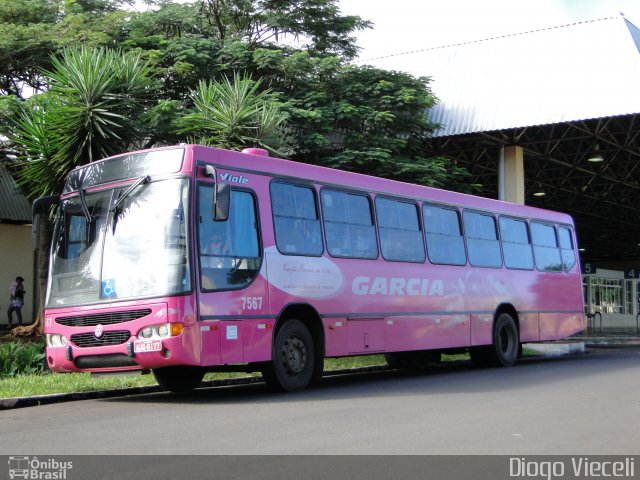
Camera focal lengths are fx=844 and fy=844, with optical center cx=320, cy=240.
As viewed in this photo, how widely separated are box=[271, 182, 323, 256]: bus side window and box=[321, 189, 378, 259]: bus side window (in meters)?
0.26

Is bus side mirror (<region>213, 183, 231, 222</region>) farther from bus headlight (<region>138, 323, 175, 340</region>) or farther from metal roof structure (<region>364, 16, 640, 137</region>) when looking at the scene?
metal roof structure (<region>364, 16, 640, 137</region>)

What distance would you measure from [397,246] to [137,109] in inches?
253

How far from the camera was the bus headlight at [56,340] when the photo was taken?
11.1 metres


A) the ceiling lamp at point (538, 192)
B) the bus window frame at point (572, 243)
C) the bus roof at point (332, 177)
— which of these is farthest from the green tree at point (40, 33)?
the ceiling lamp at point (538, 192)

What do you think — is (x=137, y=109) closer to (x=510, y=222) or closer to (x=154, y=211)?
(x=154, y=211)

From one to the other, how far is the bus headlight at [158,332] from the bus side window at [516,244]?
918cm

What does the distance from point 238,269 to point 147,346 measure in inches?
62.4

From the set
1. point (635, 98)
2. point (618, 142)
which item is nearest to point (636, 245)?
point (618, 142)

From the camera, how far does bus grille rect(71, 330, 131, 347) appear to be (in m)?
10.6

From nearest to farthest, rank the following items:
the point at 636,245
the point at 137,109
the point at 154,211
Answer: the point at 154,211, the point at 137,109, the point at 636,245

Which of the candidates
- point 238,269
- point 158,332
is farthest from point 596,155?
point 158,332

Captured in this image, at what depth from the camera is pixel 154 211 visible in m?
10.8

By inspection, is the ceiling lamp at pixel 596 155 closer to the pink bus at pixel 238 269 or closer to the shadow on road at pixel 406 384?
the shadow on road at pixel 406 384

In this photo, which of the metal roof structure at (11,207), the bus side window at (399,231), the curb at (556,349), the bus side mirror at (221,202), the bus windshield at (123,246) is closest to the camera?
the bus side mirror at (221,202)
